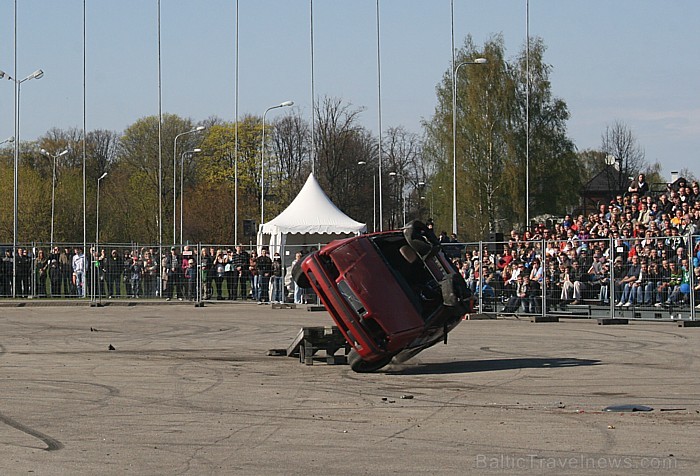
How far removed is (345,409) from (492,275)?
58.3 feet

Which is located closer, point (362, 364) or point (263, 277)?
point (362, 364)

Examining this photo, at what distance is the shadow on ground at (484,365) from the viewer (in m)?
14.7

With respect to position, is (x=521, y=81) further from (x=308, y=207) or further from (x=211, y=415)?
(x=211, y=415)

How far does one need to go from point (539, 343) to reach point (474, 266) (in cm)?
966

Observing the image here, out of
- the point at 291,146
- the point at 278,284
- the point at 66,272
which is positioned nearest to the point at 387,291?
the point at 278,284

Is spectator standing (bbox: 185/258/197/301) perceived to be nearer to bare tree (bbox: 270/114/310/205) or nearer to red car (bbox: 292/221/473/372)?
red car (bbox: 292/221/473/372)

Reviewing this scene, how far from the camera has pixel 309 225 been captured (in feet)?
130

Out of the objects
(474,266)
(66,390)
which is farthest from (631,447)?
(474,266)

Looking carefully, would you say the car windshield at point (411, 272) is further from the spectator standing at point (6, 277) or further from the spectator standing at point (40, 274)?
the spectator standing at point (6, 277)

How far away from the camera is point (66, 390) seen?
492 inches

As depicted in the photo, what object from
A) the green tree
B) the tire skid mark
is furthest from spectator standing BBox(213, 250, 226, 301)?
the green tree

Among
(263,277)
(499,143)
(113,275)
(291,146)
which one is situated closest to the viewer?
(263,277)

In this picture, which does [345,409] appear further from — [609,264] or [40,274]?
[40,274]

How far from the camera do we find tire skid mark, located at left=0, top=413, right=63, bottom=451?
889 centimetres
